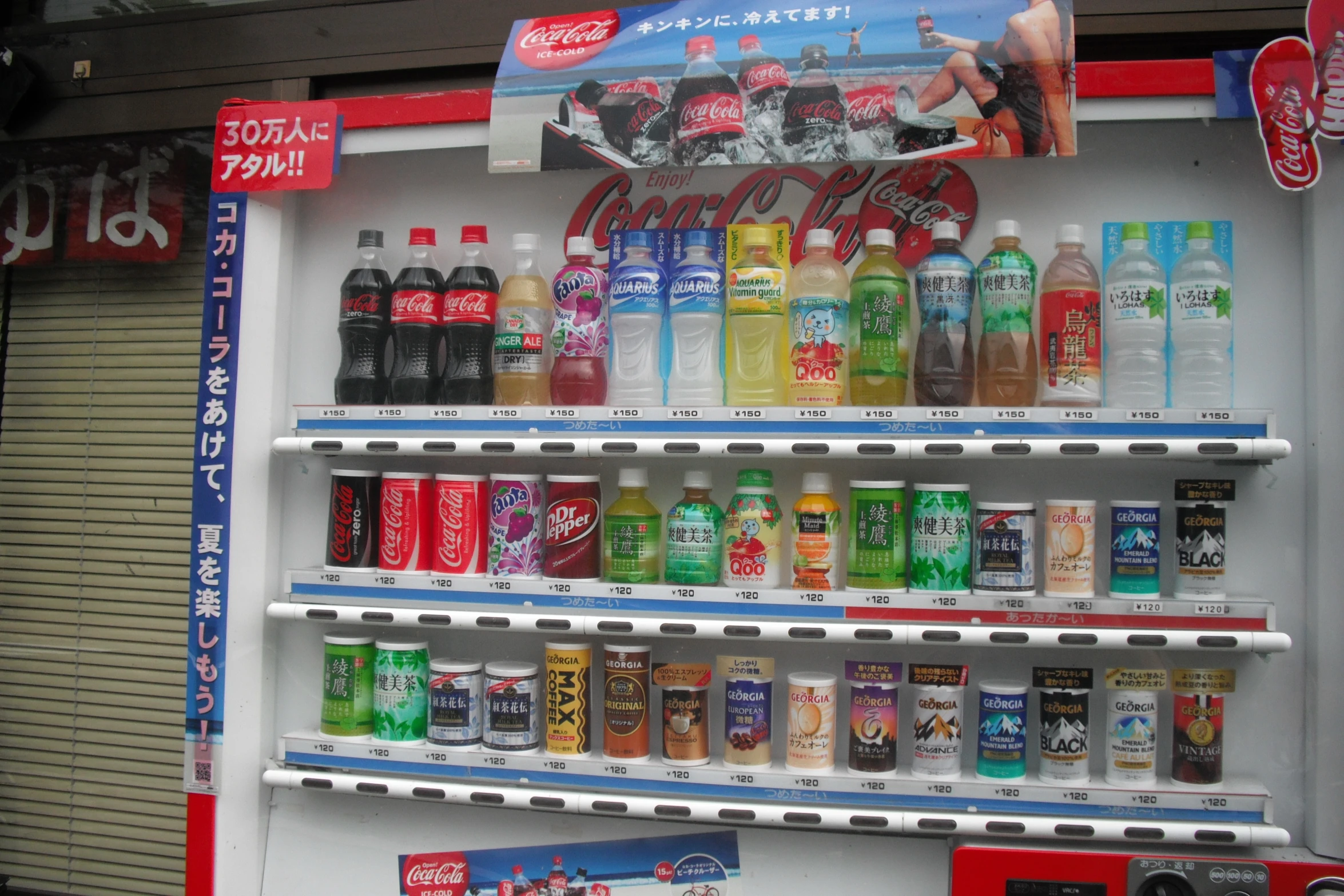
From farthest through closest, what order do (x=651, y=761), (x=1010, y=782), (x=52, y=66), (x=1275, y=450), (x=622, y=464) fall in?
(x=52, y=66), (x=622, y=464), (x=651, y=761), (x=1010, y=782), (x=1275, y=450)

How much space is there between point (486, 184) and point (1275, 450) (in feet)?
7.21

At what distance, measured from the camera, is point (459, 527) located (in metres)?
2.41

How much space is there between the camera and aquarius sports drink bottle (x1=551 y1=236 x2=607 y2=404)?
2406 mm

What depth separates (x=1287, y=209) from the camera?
7.39ft

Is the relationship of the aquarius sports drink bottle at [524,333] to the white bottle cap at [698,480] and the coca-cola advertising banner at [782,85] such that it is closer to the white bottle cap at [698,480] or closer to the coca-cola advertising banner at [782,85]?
the coca-cola advertising banner at [782,85]

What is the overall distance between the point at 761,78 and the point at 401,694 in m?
1.91

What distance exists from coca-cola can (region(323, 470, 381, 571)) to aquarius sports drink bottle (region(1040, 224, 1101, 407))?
72.9 inches

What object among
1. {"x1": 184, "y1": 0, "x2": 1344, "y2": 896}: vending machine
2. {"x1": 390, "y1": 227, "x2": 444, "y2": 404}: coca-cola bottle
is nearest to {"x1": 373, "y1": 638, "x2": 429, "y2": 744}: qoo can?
{"x1": 184, "y1": 0, "x2": 1344, "y2": 896}: vending machine

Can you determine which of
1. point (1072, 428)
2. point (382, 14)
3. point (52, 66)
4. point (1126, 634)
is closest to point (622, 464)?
point (1072, 428)

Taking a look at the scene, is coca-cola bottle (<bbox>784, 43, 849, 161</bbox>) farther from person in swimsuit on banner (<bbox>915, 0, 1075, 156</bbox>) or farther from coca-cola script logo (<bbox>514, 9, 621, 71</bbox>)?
coca-cola script logo (<bbox>514, 9, 621, 71</bbox>)

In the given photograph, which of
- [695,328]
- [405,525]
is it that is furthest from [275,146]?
[695,328]

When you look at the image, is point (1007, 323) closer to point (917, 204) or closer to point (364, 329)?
point (917, 204)

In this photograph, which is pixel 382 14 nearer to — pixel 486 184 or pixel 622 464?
pixel 486 184

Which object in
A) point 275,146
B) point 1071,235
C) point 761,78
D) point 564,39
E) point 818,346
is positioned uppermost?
point 564,39
